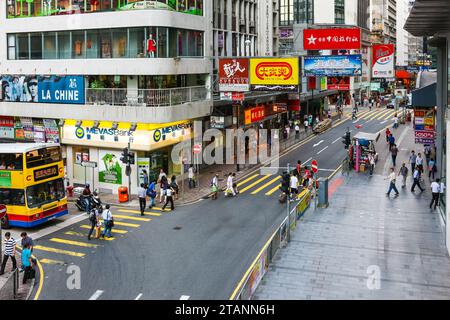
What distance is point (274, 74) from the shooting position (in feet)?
118

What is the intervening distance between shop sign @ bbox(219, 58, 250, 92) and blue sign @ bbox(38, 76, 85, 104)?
377 inches

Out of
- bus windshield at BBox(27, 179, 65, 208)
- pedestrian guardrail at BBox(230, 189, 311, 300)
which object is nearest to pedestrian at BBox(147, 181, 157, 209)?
bus windshield at BBox(27, 179, 65, 208)

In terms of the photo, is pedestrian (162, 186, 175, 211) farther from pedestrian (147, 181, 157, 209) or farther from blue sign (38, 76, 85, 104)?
blue sign (38, 76, 85, 104)

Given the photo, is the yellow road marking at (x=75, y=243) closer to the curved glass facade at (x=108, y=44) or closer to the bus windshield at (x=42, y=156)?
the bus windshield at (x=42, y=156)

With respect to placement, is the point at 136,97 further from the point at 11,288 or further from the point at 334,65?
the point at 11,288

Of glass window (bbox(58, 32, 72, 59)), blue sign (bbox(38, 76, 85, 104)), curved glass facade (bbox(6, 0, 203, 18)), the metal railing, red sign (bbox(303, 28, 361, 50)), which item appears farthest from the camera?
red sign (bbox(303, 28, 361, 50))

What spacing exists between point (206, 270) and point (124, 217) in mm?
9912

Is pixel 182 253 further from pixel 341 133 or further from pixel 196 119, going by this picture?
pixel 341 133

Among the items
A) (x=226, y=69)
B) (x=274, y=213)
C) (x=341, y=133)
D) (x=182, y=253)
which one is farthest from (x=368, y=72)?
(x=182, y=253)

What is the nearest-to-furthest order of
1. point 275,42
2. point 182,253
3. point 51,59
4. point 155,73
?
point 182,253 < point 155,73 < point 51,59 < point 275,42

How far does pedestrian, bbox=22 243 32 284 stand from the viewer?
18.7m

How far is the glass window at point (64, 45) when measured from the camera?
3619 cm

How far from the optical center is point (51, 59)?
1451 inches

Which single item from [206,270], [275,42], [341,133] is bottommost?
[206,270]
